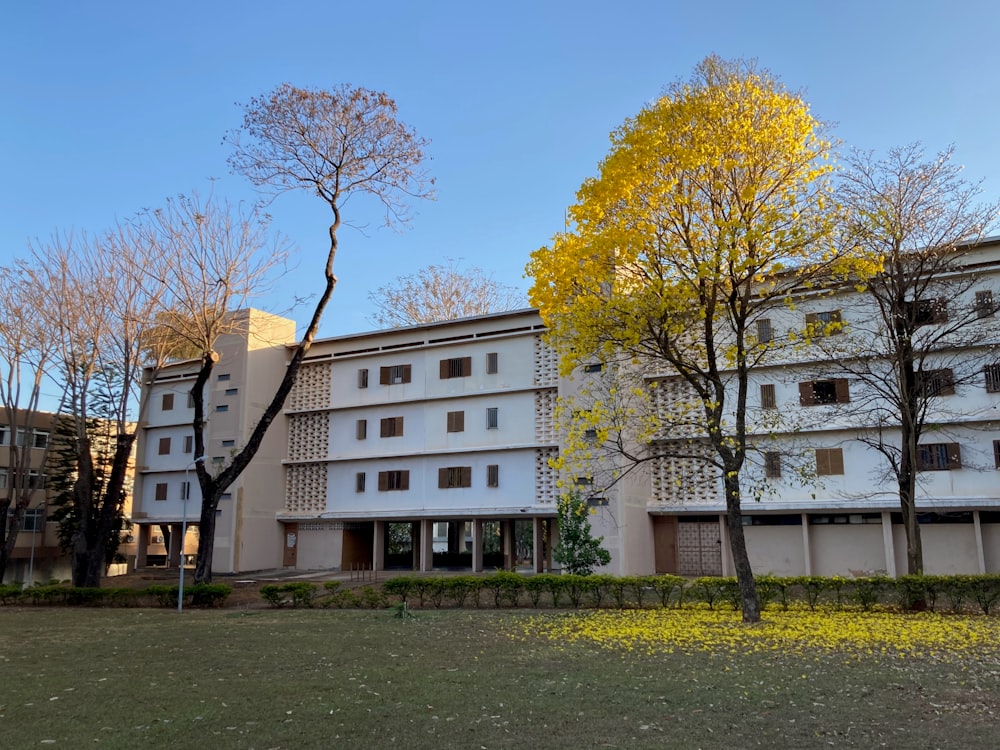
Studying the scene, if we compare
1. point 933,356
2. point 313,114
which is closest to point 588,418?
point 313,114

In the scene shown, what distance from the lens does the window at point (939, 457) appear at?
23.0m

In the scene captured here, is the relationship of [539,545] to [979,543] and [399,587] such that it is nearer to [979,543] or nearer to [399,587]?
[399,587]

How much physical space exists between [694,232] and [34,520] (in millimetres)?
36150

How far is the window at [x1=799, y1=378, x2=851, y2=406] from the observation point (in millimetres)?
24516

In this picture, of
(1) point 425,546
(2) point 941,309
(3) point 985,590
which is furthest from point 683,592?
(1) point 425,546

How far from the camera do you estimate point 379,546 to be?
1284 inches

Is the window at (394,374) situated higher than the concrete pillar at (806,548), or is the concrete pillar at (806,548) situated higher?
the window at (394,374)

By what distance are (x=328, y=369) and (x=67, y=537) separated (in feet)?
49.3

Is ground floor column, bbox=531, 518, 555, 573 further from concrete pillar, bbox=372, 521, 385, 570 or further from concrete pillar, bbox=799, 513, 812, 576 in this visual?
concrete pillar, bbox=799, 513, 812, 576

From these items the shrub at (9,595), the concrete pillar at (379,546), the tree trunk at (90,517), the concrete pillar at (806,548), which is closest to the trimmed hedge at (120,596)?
the shrub at (9,595)

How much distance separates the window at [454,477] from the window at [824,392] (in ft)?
39.1

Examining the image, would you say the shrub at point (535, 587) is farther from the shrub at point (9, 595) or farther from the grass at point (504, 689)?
the shrub at point (9, 595)

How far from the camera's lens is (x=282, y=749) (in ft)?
19.6

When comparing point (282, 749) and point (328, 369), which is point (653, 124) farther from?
point (328, 369)
